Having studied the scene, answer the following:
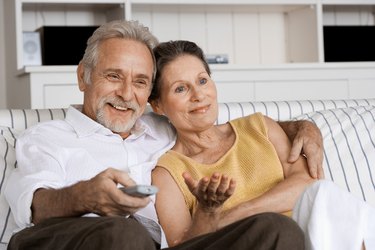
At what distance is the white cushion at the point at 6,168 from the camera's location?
6.24ft

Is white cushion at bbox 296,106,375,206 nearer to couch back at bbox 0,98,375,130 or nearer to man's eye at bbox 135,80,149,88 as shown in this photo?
couch back at bbox 0,98,375,130

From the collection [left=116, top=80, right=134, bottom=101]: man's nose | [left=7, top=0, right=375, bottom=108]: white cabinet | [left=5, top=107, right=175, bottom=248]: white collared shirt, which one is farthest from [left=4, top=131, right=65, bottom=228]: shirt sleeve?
[left=7, top=0, right=375, bottom=108]: white cabinet

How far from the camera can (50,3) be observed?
3.79 meters

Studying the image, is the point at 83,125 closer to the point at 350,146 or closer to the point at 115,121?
the point at 115,121

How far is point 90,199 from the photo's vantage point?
1.54 m

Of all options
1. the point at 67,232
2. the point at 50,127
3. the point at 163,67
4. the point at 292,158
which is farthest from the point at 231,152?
the point at 67,232

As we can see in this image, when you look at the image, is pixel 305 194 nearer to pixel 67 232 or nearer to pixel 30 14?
pixel 67 232

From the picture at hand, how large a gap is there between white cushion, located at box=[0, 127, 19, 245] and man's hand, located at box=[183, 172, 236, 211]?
55cm

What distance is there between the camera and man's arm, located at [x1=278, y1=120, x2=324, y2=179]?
6.56 ft

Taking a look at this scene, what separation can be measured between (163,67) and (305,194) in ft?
2.13

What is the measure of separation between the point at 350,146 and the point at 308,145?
0.88 feet

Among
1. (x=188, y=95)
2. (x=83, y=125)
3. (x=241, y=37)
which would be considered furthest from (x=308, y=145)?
(x=241, y=37)

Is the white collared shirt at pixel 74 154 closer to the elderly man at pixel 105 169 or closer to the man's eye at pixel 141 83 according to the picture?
Result: the elderly man at pixel 105 169

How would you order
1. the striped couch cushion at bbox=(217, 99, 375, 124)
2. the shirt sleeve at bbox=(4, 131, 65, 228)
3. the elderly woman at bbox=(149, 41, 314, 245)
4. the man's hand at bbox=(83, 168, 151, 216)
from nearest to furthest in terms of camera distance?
the man's hand at bbox=(83, 168, 151, 216)
the shirt sleeve at bbox=(4, 131, 65, 228)
the elderly woman at bbox=(149, 41, 314, 245)
the striped couch cushion at bbox=(217, 99, 375, 124)
